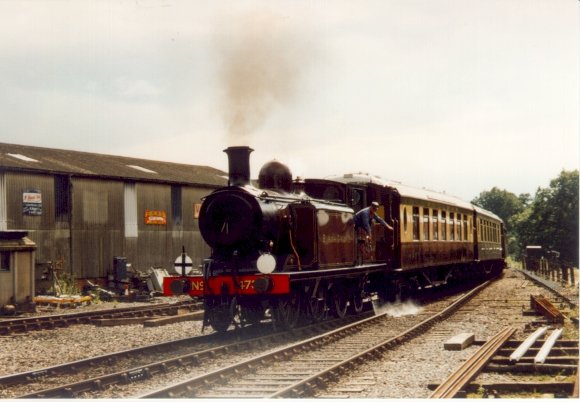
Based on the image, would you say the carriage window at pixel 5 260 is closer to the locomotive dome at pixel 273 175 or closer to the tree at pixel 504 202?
the locomotive dome at pixel 273 175

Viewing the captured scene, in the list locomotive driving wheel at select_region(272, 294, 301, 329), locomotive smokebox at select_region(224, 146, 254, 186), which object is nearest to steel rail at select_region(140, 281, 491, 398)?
locomotive driving wheel at select_region(272, 294, 301, 329)

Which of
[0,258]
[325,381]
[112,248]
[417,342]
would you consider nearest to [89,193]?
[112,248]

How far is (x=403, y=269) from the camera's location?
17.2 metres

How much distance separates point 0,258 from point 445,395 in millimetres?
15959

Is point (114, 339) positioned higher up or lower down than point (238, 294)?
lower down

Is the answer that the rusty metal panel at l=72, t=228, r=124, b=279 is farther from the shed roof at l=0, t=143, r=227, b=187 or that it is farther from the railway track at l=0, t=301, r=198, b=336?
the railway track at l=0, t=301, r=198, b=336

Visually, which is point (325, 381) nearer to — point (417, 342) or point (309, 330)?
point (417, 342)

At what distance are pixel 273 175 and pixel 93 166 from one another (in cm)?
1680

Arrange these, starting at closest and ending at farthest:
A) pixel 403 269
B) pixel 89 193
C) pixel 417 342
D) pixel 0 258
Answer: pixel 417 342 < pixel 403 269 < pixel 0 258 < pixel 89 193

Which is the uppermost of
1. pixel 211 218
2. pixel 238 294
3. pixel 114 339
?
pixel 211 218

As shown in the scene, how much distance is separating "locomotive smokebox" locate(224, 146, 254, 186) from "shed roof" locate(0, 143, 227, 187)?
13667 mm

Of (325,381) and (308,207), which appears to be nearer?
(325,381)

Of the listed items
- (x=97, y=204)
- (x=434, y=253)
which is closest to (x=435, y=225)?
(x=434, y=253)

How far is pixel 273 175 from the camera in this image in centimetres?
1340
